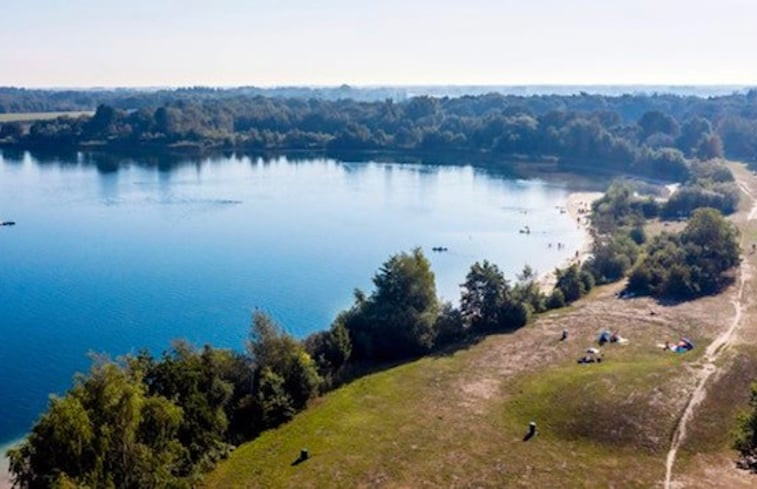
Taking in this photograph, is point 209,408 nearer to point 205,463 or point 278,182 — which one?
point 205,463

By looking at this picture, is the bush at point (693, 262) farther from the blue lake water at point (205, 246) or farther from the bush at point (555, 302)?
the blue lake water at point (205, 246)

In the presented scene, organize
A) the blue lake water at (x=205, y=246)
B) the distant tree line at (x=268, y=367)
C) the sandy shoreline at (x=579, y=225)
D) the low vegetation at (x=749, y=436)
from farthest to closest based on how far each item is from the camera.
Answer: the sandy shoreline at (x=579, y=225) → the blue lake water at (x=205, y=246) → the low vegetation at (x=749, y=436) → the distant tree line at (x=268, y=367)

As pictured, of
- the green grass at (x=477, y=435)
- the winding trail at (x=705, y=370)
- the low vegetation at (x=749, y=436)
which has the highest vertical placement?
the low vegetation at (x=749, y=436)

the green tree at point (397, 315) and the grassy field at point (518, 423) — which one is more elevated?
the green tree at point (397, 315)

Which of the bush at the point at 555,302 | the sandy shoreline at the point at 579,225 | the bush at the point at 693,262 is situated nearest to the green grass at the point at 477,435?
the bush at the point at 555,302

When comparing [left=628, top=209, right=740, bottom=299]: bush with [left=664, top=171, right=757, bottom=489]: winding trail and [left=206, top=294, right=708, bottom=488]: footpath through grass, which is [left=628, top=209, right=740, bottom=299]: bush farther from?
[left=206, top=294, right=708, bottom=488]: footpath through grass

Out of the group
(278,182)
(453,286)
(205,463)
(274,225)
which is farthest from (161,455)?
(278,182)

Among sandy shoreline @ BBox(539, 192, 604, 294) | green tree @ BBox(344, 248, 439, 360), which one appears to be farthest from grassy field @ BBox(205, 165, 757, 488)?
sandy shoreline @ BBox(539, 192, 604, 294)
